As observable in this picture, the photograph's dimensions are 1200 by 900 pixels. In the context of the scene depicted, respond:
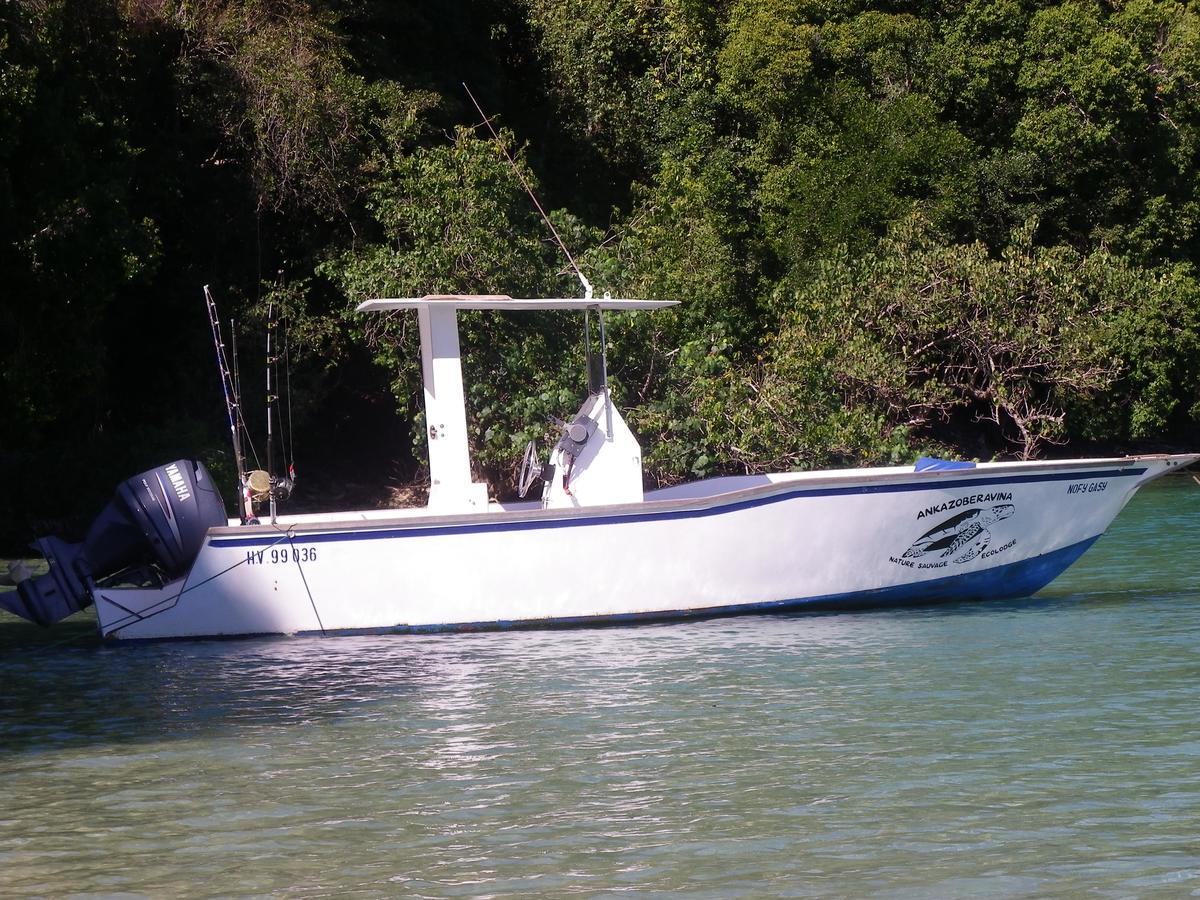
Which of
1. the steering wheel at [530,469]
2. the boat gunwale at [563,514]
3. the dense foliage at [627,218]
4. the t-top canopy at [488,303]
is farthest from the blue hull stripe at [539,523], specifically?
the dense foliage at [627,218]

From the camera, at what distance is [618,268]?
23953 mm

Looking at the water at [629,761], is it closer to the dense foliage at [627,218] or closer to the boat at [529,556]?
the boat at [529,556]

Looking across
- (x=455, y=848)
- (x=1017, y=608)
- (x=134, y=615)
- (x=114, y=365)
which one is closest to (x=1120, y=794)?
(x=455, y=848)

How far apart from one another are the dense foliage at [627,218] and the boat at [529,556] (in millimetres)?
8335

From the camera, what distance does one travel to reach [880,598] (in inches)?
513

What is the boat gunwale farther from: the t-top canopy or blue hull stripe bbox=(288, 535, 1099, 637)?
the t-top canopy

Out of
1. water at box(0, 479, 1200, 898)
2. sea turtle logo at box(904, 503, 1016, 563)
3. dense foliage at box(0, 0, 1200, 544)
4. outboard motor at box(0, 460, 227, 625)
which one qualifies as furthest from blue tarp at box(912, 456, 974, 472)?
dense foliage at box(0, 0, 1200, 544)

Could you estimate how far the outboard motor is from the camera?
1238cm

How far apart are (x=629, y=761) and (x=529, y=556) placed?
441cm

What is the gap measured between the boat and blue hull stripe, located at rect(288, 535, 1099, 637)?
3cm

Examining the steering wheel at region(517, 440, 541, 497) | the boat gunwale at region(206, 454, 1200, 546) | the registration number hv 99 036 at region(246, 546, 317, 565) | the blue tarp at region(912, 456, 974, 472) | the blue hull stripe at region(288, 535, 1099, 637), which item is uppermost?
the steering wheel at region(517, 440, 541, 497)

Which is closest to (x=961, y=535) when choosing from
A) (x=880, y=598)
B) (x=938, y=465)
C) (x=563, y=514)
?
(x=938, y=465)

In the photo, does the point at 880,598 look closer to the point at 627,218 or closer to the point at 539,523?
the point at 539,523

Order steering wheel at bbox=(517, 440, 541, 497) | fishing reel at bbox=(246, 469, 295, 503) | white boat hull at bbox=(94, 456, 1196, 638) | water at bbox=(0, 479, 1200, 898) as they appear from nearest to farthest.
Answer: water at bbox=(0, 479, 1200, 898)
white boat hull at bbox=(94, 456, 1196, 638)
fishing reel at bbox=(246, 469, 295, 503)
steering wheel at bbox=(517, 440, 541, 497)
